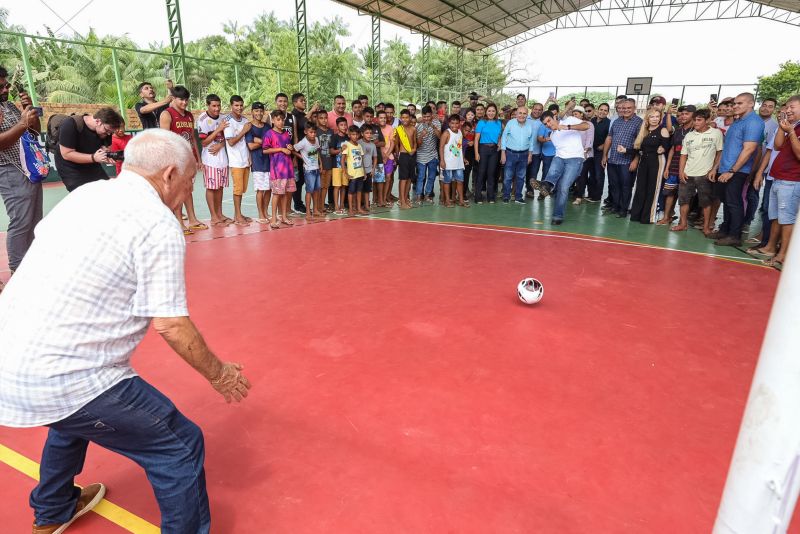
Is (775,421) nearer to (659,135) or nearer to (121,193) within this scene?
(121,193)

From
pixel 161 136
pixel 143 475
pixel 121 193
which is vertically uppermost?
pixel 161 136

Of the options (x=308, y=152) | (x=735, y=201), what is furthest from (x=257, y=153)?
(x=735, y=201)

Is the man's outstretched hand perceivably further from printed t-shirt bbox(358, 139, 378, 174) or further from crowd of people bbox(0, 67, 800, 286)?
printed t-shirt bbox(358, 139, 378, 174)

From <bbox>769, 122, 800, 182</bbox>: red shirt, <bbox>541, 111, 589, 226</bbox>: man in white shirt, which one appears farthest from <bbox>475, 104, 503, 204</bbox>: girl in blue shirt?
<bbox>769, 122, 800, 182</bbox>: red shirt

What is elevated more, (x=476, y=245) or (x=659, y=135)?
(x=659, y=135)

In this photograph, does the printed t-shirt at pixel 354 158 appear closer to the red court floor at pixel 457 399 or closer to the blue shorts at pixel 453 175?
the blue shorts at pixel 453 175

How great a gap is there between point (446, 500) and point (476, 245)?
4.83 metres

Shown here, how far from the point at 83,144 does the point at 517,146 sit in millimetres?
7408

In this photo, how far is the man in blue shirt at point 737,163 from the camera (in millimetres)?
6574

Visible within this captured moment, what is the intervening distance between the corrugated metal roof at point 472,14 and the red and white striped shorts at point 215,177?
11540mm

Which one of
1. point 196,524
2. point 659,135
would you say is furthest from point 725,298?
point 196,524

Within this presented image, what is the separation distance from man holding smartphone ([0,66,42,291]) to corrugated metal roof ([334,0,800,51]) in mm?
14059

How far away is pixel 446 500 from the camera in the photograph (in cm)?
234

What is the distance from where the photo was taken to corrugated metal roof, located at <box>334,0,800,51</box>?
19.0 metres
